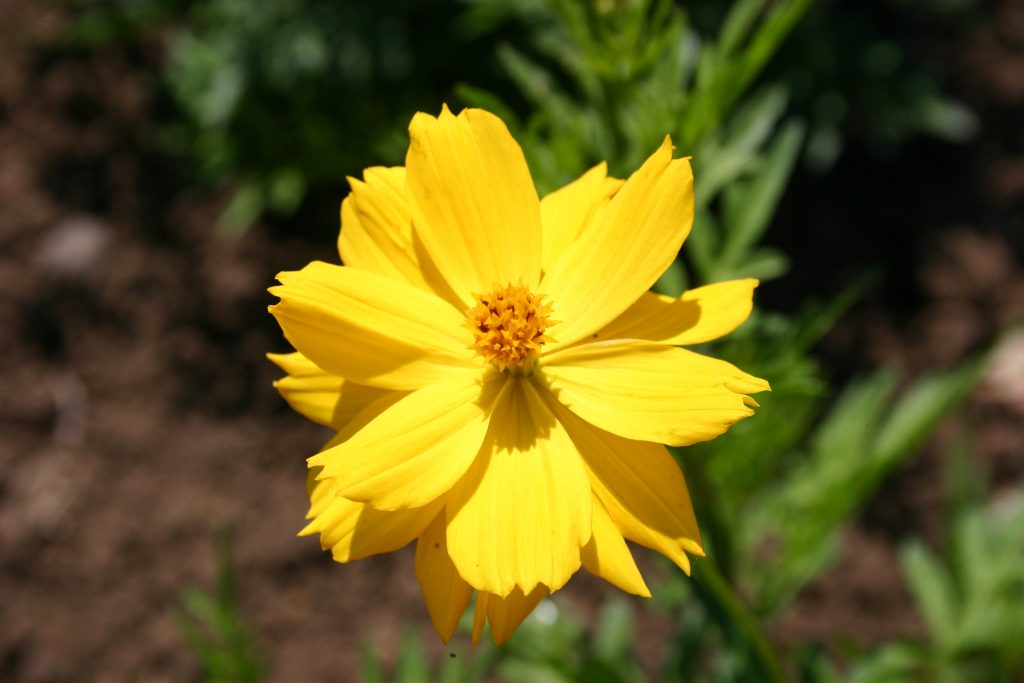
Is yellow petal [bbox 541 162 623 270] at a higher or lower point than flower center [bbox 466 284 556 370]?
higher

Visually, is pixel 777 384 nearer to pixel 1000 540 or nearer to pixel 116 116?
pixel 1000 540

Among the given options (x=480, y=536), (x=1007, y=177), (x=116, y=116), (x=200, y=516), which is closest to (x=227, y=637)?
(x=200, y=516)

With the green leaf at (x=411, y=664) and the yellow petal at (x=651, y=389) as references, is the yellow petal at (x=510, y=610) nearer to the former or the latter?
the yellow petal at (x=651, y=389)

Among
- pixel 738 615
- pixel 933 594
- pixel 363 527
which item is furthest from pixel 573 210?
pixel 933 594

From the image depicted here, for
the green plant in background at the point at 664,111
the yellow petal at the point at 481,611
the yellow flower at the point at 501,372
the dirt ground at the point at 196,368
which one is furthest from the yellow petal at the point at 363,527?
the dirt ground at the point at 196,368

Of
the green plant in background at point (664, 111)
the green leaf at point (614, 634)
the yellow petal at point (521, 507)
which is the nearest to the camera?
the yellow petal at point (521, 507)

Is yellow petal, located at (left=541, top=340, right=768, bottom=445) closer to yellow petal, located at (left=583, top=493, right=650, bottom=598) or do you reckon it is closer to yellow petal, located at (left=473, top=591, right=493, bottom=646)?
yellow petal, located at (left=583, top=493, right=650, bottom=598)

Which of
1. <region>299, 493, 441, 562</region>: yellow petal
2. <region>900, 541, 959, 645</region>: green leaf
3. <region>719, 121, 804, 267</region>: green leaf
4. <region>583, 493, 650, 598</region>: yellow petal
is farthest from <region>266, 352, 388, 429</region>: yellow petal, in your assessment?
<region>900, 541, 959, 645</region>: green leaf
